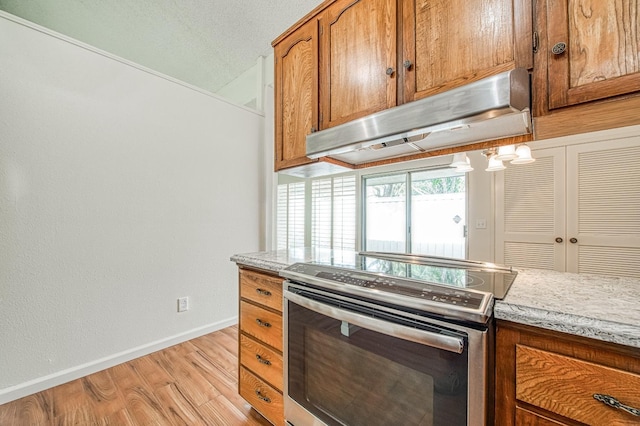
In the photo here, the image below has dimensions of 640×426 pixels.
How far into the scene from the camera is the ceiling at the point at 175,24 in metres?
2.22

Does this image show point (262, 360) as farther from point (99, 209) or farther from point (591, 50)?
point (591, 50)

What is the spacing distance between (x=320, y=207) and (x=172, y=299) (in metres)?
2.52

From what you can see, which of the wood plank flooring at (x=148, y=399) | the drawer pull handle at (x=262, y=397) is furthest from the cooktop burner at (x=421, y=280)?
the wood plank flooring at (x=148, y=399)

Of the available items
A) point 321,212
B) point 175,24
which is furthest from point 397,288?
point 321,212

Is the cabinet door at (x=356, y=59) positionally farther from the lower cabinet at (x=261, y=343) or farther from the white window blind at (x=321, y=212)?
the white window blind at (x=321, y=212)

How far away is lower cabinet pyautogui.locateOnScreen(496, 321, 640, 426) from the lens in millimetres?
578

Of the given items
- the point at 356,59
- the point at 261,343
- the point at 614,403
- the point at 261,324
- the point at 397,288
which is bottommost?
the point at 261,343

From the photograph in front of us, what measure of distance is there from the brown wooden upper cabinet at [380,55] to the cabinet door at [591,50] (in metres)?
0.08

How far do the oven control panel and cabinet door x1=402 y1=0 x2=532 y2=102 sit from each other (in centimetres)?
79

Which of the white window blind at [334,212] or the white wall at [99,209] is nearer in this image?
the white wall at [99,209]

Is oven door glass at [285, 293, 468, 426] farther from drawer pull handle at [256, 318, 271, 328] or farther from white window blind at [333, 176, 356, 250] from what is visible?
white window blind at [333, 176, 356, 250]

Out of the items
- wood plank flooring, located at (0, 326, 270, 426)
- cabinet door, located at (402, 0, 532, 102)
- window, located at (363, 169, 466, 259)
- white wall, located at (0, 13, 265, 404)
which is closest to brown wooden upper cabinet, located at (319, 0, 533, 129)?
cabinet door, located at (402, 0, 532, 102)

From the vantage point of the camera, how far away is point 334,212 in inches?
164

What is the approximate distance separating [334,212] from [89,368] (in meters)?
3.16
